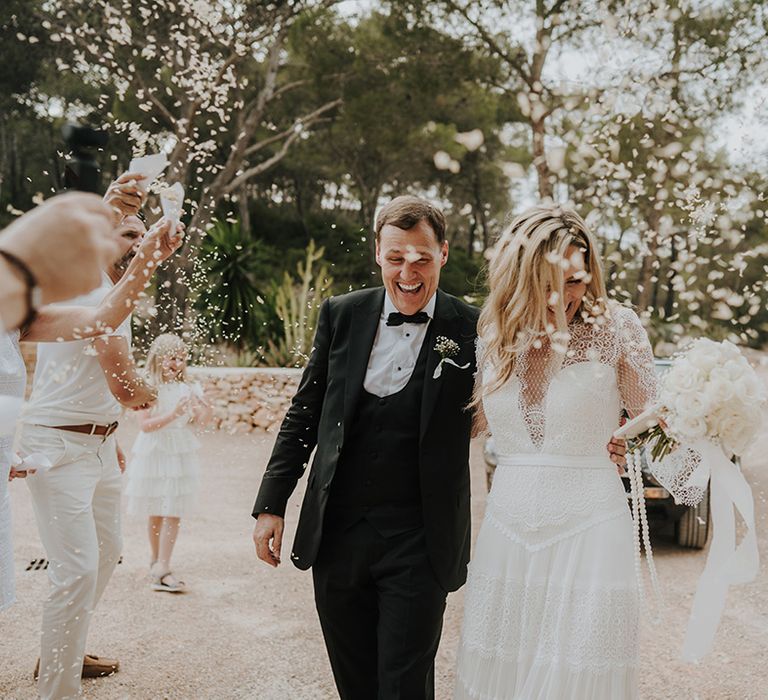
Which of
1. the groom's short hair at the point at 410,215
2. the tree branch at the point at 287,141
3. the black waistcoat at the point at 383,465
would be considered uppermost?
the tree branch at the point at 287,141

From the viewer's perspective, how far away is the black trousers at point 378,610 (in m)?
2.66

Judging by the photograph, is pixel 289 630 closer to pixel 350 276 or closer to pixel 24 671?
pixel 24 671

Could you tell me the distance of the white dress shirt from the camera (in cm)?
282

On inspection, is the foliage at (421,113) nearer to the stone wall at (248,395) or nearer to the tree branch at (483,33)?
the tree branch at (483,33)

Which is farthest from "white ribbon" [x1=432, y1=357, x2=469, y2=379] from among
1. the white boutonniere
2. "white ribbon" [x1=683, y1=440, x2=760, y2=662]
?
"white ribbon" [x1=683, y1=440, x2=760, y2=662]

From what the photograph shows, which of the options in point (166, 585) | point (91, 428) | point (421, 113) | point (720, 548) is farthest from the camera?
point (421, 113)

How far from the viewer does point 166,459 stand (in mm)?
5352

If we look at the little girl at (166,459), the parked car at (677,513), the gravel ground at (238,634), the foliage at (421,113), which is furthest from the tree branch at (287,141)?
the parked car at (677,513)

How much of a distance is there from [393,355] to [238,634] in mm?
2333

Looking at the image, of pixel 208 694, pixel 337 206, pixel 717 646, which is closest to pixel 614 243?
pixel 717 646

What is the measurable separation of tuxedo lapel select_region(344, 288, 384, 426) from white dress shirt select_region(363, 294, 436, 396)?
0.10 feet

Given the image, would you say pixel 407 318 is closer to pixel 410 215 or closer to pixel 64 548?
pixel 410 215

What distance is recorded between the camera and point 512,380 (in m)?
2.72

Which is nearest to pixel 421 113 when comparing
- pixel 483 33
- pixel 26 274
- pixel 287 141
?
pixel 483 33
